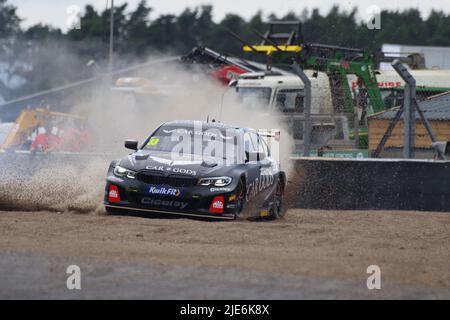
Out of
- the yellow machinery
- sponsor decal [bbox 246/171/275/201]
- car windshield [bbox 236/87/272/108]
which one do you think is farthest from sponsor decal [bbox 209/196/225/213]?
the yellow machinery

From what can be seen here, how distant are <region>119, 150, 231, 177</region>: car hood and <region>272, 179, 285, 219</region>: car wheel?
150 cm

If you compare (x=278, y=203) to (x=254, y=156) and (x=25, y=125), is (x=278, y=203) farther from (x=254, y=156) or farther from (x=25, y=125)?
(x=25, y=125)

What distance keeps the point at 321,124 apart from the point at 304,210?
18.1 ft

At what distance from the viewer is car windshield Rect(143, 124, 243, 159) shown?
14.0 m

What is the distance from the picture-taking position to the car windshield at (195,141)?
45.8ft

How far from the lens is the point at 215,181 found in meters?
13.1

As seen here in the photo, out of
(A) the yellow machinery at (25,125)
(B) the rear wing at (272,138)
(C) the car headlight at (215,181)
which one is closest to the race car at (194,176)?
(C) the car headlight at (215,181)

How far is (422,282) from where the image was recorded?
8.70 meters

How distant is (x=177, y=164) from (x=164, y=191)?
1.49 feet

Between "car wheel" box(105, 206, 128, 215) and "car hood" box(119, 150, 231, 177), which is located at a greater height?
"car hood" box(119, 150, 231, 177)

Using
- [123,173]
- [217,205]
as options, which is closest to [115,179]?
[123,173]

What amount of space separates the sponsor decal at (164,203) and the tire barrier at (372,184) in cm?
382

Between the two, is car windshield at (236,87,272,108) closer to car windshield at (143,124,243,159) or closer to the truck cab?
the truck cab
